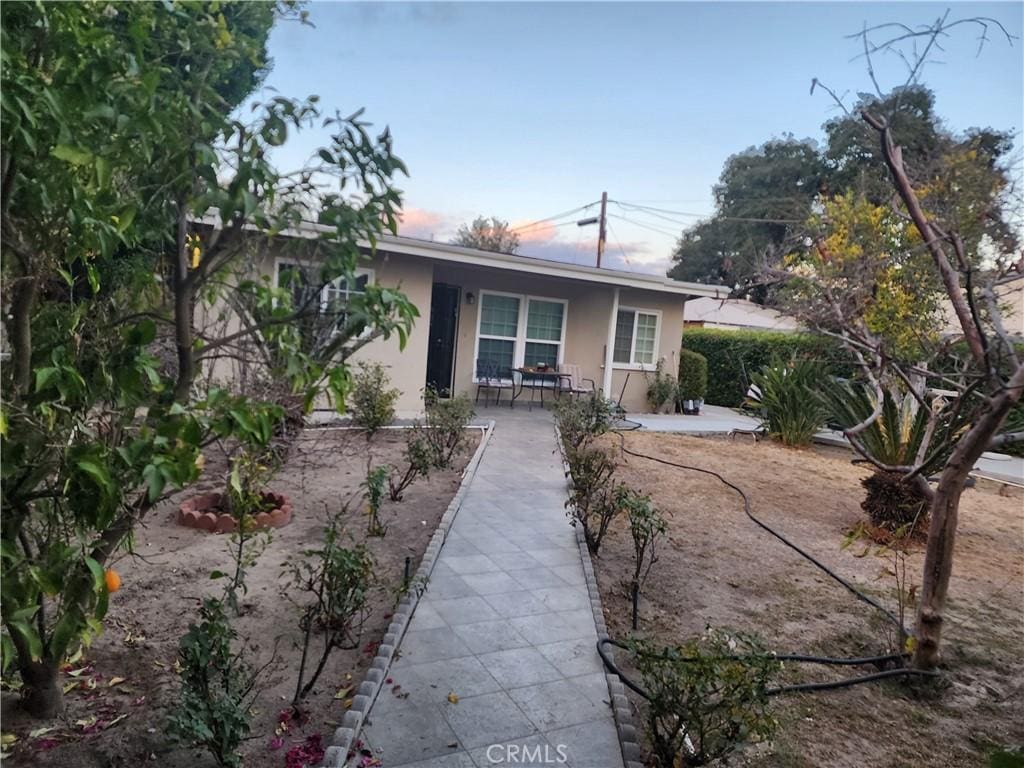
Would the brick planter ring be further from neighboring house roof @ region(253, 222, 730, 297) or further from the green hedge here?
the green hedge

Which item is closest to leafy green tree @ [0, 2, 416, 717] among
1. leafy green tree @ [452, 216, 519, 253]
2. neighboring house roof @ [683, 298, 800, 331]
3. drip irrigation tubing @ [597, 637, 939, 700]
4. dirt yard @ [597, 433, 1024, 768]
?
drip irrigation tubing @ [597, 637, 939, 700]

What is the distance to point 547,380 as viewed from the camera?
1303 centimetres

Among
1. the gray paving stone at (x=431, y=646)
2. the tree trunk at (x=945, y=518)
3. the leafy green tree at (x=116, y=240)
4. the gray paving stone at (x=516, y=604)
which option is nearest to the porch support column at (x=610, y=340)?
the gray paving stone at (x=516, y=604)

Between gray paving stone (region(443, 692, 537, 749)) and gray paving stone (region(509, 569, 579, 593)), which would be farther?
gray paving stone (region(509, 569, 579, 593))

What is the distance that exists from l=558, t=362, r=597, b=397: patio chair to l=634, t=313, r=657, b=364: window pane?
1365 millimetres

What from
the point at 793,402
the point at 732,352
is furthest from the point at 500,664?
the point at 732,352

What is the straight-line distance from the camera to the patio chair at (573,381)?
12859 mm

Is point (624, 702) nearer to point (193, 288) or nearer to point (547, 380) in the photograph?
point (193, 288)

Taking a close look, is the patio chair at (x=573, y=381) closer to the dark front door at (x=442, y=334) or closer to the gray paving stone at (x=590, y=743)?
the dark front door at (x=442, y=334)

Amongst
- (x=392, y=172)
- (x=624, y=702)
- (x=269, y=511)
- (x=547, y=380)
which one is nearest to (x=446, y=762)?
(x=624, y=702)

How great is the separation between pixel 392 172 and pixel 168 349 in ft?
14.1

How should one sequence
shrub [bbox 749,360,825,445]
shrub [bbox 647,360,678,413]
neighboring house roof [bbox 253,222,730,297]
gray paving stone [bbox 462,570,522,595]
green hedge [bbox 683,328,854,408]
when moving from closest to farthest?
1. gray paving stone [bbox 462,570,522,595]
2. neighboring house roof [bbox 253,222,730,297]
3. shrub [bbox 749,360,825,445]
4. shrub [bbox 647,360,678,413]
5. green hedge [bbox 683,328,854,408]

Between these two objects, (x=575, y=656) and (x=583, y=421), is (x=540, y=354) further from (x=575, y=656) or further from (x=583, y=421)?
(x=575, y=656)

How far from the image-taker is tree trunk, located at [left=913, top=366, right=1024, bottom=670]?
9.25ft
